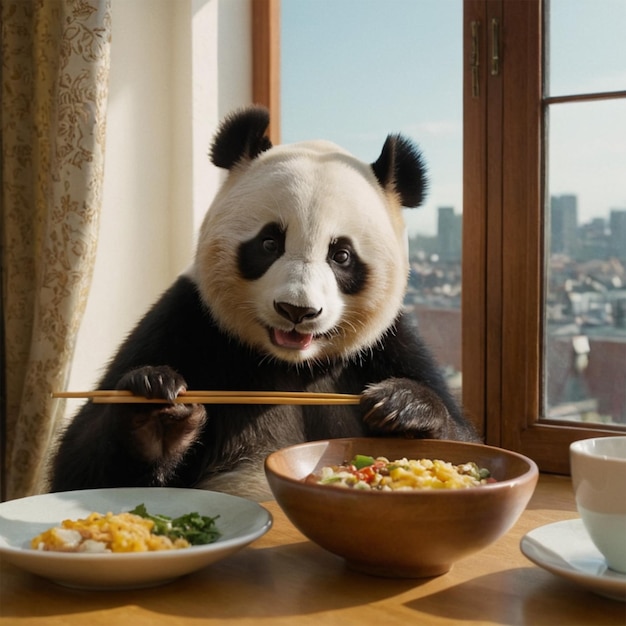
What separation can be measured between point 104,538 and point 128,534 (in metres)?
0.02

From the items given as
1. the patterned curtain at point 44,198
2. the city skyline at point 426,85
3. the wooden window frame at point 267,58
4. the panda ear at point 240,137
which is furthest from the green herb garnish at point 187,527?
the wooden window frame at point 267,58

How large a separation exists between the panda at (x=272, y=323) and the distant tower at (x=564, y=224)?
0.43m

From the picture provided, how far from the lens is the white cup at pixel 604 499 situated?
0.85 metres

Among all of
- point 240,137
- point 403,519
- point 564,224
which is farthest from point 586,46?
point 403,519

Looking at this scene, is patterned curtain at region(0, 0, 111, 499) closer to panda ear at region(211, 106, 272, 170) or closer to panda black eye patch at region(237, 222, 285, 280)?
panda ear at region(211, 106, 272, 170)

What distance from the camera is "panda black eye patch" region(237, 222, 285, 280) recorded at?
1.40 meters

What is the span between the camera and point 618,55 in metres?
1.77

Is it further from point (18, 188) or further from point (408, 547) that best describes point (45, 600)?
point (18, 188)

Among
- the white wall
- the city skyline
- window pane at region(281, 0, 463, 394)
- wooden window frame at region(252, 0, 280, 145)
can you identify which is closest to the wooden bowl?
the city skyline

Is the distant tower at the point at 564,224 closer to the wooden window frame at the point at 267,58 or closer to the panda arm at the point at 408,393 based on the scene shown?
the panda arm at the point at 408,393

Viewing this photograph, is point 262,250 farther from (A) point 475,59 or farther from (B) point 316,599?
(A) point 475,59

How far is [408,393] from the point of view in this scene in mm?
1263

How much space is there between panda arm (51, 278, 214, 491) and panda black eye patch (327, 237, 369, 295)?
0.78 ft

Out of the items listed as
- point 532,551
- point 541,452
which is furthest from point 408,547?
point 541,452
